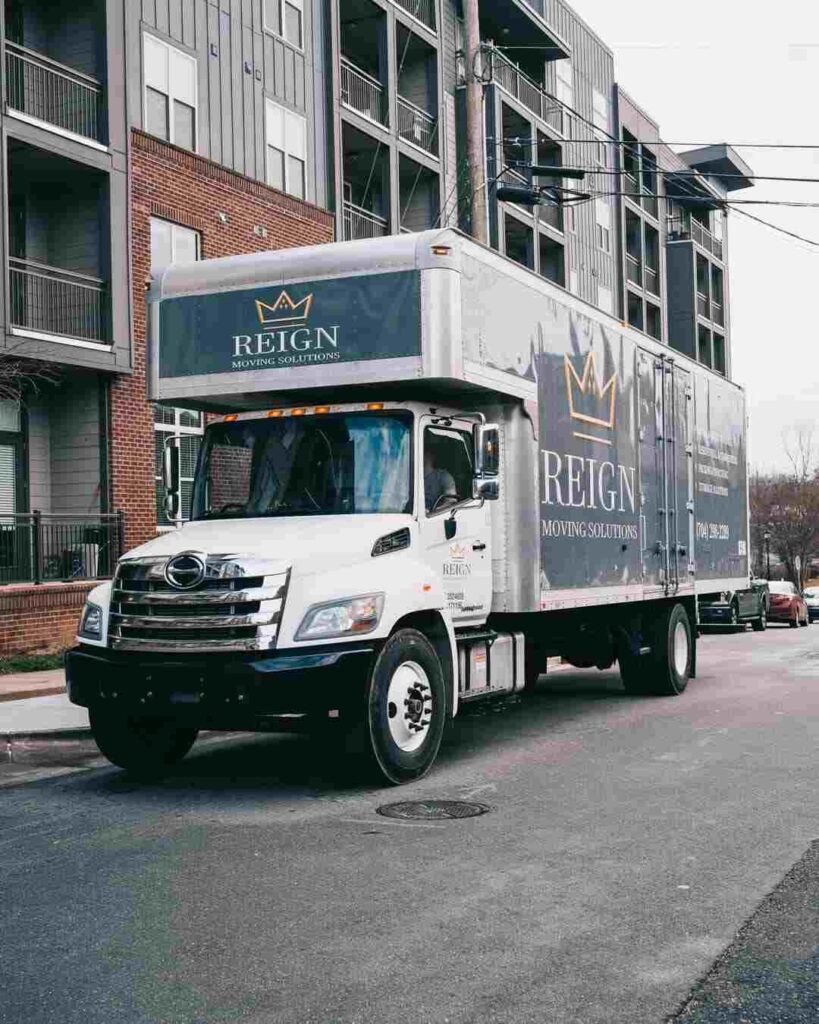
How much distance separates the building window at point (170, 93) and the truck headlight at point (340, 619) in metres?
15.2

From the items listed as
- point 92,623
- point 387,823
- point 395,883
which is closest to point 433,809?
point 387,823

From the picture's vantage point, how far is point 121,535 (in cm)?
1938

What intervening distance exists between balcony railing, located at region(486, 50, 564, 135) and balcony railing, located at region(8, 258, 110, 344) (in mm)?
16483

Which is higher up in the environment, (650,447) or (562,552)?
(650,447)

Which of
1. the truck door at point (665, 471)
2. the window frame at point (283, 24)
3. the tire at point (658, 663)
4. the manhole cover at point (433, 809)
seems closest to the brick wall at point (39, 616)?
the tire at point (658, 663)

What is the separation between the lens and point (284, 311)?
9227 millimetres

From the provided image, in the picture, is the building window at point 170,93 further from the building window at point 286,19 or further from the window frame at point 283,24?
the building window at point 286,19

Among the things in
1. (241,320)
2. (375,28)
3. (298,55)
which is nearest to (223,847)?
(241,320)

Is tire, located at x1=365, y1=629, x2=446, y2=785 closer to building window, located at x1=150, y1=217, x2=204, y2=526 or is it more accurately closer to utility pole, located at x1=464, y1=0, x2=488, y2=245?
utility pole, located at x1=464, y1=0, x2=488, y2=245

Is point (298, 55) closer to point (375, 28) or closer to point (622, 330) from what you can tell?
point (375, 28)

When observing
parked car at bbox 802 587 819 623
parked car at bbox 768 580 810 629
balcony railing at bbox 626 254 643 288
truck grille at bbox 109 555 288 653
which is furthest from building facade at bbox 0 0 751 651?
parked car at bbox 802 587 819 623

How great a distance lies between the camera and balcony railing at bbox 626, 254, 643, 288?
44.4 m

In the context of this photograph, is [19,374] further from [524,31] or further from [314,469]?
[524,31]

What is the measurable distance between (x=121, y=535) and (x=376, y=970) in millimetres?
15488
